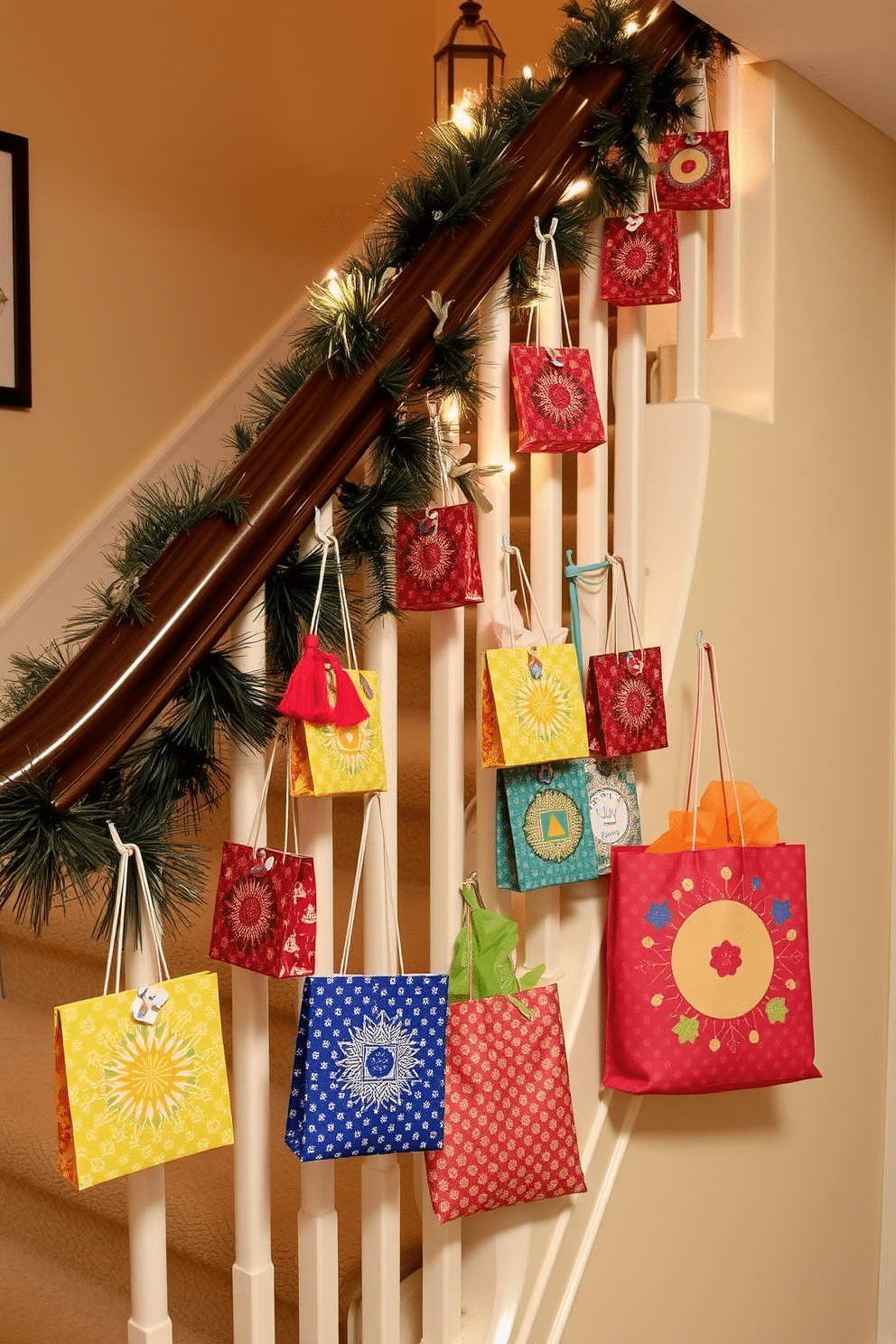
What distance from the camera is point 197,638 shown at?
1003 mm

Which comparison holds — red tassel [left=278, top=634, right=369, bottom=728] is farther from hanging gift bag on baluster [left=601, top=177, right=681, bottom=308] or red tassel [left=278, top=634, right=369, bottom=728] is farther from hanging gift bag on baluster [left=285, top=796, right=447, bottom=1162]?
hanging gift bag on baluster [left=601, top=177, right=681, bottom=308]

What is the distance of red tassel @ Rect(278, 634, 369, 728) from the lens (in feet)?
3.37

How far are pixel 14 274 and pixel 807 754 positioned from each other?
176 centimetres

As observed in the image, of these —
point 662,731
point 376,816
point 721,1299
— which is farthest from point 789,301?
point 721,1299

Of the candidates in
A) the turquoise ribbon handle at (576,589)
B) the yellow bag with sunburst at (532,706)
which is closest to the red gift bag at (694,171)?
the turquoise ribbon handle at (576,589)

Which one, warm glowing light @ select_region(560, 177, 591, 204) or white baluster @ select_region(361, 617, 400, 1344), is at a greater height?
warm glowing light @ select_region(560, 177, 591, 204)

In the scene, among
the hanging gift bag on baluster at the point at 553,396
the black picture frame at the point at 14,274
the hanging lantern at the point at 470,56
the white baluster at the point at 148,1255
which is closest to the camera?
the white baluster at the point at 148,1255

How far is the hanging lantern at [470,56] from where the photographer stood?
302 centimetres

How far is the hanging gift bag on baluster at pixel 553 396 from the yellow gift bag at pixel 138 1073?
0.58 meters

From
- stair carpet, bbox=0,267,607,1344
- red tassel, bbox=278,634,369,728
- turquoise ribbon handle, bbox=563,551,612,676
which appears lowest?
stair carpet, bbox=0,267,607,1344

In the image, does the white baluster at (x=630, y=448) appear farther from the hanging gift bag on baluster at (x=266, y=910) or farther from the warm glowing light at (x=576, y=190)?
the hanging gift bag on baluster at (x=266, y=910)

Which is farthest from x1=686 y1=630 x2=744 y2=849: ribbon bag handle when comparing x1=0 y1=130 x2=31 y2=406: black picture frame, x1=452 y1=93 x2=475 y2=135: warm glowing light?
x1=0 y1=130 x2=31 y2=406: black picture frame

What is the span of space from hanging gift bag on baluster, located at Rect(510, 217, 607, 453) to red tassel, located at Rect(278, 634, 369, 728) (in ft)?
1.11

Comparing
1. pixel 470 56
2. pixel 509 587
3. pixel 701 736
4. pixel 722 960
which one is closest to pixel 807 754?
pixel 701 736
